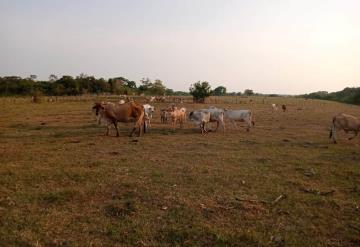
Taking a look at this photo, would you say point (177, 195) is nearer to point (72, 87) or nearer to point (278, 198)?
point (278, 198)

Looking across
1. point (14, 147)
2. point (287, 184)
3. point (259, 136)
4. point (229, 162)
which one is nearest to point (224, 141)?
point (259, 136)

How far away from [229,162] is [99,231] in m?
6.74

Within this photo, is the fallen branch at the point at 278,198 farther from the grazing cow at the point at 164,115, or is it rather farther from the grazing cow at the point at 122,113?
the grazing cow at the point at 164,115

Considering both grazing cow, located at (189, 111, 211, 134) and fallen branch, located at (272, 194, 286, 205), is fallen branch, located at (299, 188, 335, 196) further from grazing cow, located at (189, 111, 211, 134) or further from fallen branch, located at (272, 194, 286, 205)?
grazing cow, located at (189, 111, 211, 134)

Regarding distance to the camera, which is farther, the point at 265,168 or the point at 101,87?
the point at 101,87

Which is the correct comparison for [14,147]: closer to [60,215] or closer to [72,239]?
[60,215]

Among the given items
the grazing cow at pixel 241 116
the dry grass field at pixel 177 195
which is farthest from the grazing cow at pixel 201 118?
the dry grass field at pixel 177 195

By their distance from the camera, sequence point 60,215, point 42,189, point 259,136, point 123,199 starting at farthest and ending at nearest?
1. point 259,136
2. point 42,189
3. point 123,199
4. point 60,215

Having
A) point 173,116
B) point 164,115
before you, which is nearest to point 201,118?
point 173,116

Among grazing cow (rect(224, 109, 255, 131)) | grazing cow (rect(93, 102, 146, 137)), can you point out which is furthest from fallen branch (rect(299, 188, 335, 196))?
grazing cow (rect(224, 109, 255, 131))

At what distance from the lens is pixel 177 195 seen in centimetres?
898

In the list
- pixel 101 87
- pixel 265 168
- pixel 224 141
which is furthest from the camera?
pixel 101 87

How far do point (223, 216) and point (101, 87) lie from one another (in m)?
87.7

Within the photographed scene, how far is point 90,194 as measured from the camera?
899 cm
